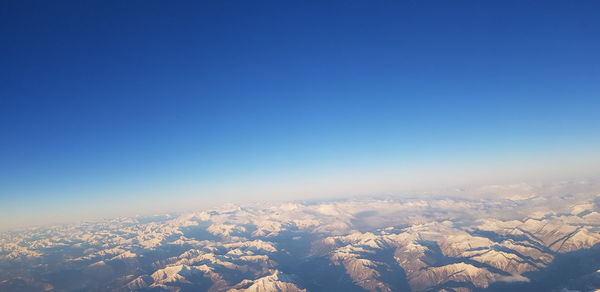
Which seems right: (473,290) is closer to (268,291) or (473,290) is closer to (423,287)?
(423,287)

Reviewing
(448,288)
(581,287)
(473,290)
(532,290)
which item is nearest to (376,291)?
(448,288)

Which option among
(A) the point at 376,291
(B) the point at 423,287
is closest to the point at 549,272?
(B) the point at 423,287

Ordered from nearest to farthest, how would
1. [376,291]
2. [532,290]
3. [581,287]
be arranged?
[581,287], [532,290], [376,291]

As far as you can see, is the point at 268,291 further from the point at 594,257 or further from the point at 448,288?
the point at 594,257

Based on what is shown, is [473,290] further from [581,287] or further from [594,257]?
[594,257]

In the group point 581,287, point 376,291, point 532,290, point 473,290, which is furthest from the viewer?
point 376,291

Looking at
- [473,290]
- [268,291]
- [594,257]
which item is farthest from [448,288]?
[268,291]

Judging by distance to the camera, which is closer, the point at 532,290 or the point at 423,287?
the point at 532,290

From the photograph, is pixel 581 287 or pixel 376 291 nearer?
pixel 581 287

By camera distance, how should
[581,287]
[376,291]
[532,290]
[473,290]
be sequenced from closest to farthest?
[581,287], [532,290], [473,290], [376,291]
